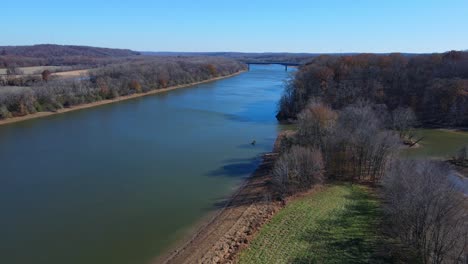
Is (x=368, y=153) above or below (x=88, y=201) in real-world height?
above

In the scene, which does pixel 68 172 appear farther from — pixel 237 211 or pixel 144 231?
pixel 237 211

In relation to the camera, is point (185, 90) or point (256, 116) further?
point (185, 90)

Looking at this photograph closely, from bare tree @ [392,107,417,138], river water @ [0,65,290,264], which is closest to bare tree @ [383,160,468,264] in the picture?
river water @ [0,65,290,264]

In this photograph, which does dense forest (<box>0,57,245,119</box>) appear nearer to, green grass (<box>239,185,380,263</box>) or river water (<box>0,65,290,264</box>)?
river water (<box>0,65,290,264</box>)

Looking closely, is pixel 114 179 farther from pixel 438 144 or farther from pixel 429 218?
pixel 438 144

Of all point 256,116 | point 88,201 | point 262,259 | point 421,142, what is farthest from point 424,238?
point 256,116

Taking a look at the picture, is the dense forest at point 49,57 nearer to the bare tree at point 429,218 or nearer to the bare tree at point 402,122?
the bare tree at point 402,122
